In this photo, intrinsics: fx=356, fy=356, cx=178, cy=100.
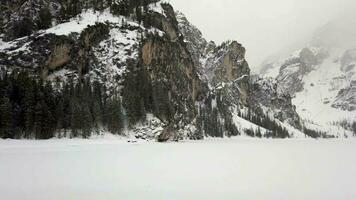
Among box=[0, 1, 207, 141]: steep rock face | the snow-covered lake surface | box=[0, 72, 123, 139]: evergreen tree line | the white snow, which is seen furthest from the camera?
the white snow

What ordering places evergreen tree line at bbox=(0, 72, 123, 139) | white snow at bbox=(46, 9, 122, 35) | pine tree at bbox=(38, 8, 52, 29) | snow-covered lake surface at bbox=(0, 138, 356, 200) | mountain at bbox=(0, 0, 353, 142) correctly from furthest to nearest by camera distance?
pine tree at bbox=(38, 8, 52, 29) < white snow at bbox=(46, 9, 122, 35) < mountain at bbox=(0, 0, 353, 142) < evergreen tree line at bbox=(0, 72, 123, 139) < snow-covered lake surface at bbox=(0, 138, 356, 200)

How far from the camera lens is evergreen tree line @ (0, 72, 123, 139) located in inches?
3256

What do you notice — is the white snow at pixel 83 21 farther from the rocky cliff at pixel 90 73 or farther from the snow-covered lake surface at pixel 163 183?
the snow-covered lake surface at pixel 163 183

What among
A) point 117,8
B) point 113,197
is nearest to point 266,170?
point 113,197

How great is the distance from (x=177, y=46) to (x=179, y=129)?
61.6m

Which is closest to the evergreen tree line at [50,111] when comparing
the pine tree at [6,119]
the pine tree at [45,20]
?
the pine tree at [6,119]

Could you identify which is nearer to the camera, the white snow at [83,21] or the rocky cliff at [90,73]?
the rocky cliff at [90,73]

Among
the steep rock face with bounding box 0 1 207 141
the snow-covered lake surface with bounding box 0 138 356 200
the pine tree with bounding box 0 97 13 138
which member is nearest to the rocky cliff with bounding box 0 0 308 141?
the pine tree with bounding box 0 97 13 138

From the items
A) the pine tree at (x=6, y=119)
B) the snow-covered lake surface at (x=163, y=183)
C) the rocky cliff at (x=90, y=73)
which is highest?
the rocky cliff at (x=90, y=73)

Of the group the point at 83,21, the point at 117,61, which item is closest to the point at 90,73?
the point at 117,61

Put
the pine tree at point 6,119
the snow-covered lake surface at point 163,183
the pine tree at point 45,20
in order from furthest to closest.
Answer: the pine tree at point 45,20, the pine tree at point 6,119, the snow-covered lake surface at point 163,183

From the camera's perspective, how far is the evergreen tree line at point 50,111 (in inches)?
3256

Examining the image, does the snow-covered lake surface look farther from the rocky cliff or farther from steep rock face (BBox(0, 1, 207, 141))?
steep rock face (BBox(0, 1, 207, 141))

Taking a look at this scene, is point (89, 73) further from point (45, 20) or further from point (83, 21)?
point (45, 20)
